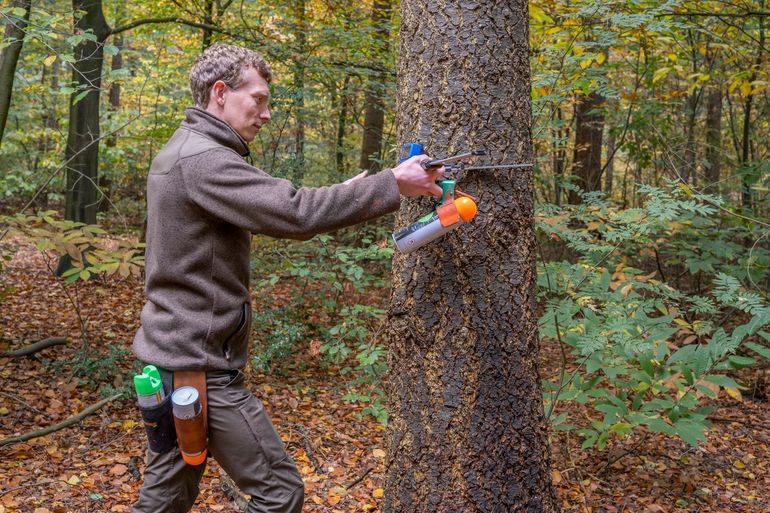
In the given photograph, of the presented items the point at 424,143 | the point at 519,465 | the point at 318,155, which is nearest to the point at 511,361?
the point at 519,465

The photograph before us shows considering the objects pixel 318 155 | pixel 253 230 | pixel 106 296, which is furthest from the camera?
pixel 318 155

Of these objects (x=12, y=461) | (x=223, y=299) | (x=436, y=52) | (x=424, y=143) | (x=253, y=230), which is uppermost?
(x=436, y=52)

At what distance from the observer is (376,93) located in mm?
7551

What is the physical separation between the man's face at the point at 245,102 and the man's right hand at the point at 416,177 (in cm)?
66

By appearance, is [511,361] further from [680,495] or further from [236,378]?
[680,495]

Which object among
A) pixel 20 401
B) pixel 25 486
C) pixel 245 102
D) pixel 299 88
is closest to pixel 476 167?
pixel 245 102

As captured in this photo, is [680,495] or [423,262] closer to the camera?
[423,262]

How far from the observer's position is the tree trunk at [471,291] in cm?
236

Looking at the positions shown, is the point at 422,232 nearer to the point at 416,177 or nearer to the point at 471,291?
the point at 416,177

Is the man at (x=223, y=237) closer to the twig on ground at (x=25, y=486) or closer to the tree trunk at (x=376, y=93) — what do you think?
the twig on ground at (x=25, y=486)

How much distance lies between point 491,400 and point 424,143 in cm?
106

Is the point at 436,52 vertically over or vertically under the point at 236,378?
over

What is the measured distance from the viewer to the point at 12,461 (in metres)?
4.14

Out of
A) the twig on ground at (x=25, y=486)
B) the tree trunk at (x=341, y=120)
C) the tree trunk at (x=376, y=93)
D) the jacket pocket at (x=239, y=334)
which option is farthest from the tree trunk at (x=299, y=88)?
the jacket pocket at (x=239, y=334)
